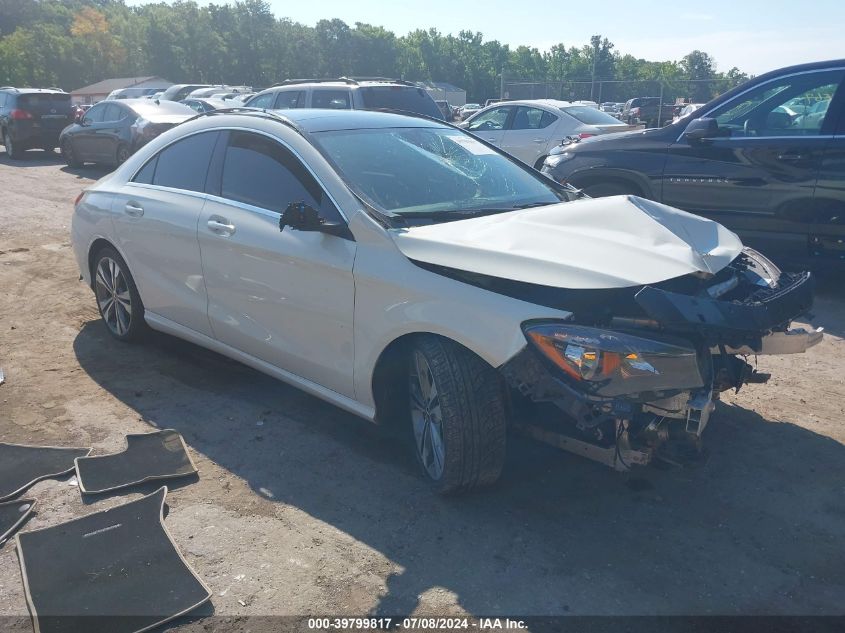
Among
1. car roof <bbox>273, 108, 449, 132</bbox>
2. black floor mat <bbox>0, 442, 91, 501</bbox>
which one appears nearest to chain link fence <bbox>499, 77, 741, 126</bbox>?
car roof <bbox>273, 108, 449, 132</bbox>

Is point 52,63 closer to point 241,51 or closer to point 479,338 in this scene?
point 241,51

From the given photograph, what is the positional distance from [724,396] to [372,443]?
2214 mm

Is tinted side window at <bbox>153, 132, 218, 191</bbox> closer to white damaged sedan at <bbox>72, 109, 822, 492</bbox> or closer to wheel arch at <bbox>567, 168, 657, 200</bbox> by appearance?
white damaged sedan at <bbox>72, 109, 822, 492</bbox>

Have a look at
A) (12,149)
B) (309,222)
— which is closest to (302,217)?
(309,222)

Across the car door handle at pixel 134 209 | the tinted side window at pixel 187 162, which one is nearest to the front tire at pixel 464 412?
the tinted side window at pixel 187 162

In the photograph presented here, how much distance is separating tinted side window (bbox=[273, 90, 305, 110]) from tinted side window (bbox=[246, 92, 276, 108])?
21 centimetres

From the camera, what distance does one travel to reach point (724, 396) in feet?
15.8

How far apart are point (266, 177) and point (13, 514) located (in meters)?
2.13

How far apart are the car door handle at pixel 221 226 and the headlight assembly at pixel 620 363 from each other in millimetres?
2197

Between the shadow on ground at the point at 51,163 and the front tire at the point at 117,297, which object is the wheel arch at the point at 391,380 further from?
the shadow on ground at the point at 51,163

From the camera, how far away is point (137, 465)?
3951mm

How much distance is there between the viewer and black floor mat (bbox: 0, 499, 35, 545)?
342cm

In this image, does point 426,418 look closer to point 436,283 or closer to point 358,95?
point 436,283

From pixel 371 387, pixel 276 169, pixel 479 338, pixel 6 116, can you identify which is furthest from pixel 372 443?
pixel 6 116
